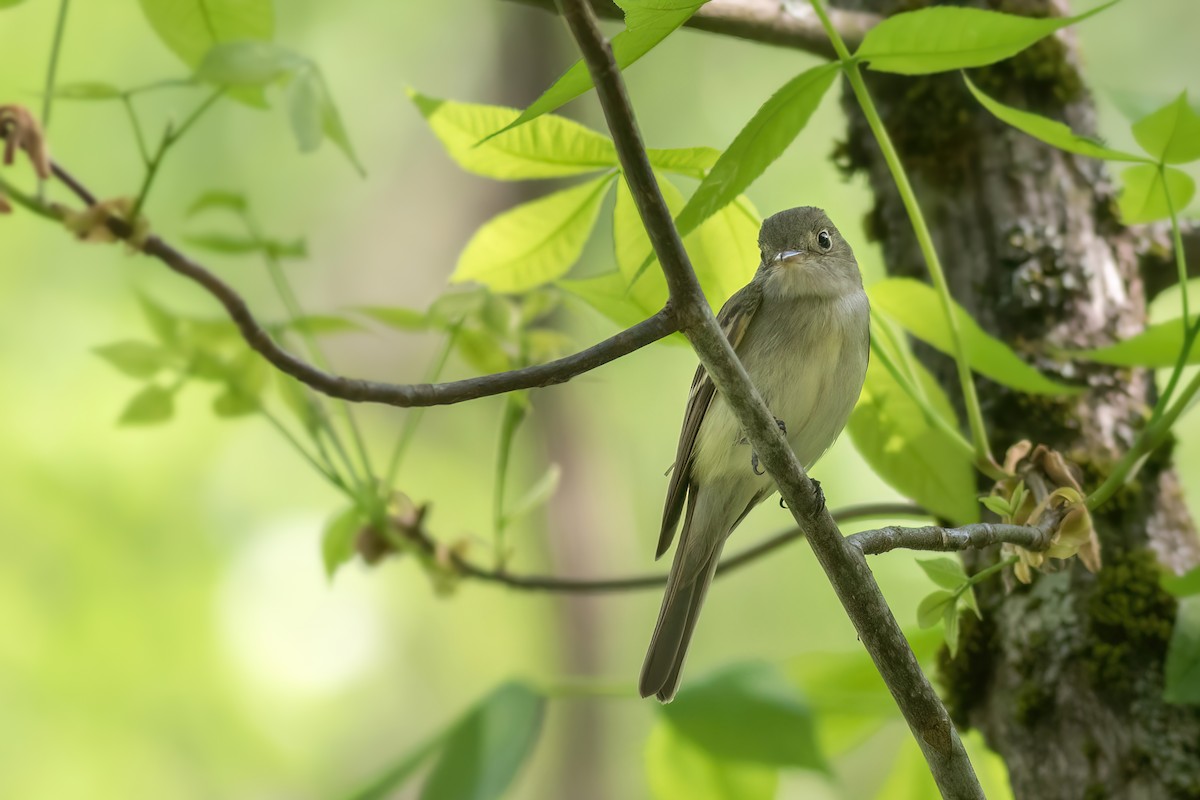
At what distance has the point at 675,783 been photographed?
232 centimetres

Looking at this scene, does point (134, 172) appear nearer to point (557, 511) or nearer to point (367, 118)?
point (367, 118)

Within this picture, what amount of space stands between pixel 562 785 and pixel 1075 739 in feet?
14.6

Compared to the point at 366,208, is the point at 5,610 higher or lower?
lower

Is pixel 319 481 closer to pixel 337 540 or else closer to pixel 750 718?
pixel 337 540

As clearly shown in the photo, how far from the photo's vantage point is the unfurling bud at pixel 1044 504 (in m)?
1.88

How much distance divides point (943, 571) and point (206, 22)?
158 centimetres

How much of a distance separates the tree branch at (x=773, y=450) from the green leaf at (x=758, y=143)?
5.3 inches

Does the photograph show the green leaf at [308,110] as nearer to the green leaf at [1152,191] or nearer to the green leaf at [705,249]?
the green leaf at [705,249]

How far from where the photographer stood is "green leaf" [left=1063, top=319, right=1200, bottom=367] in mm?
1891

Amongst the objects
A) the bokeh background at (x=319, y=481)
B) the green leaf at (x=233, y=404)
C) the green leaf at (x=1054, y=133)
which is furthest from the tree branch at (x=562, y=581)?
the bokeh background at (x=319, y=481)

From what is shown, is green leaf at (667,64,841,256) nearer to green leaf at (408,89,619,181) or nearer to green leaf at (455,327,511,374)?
green leaf at (408,89,619,181)

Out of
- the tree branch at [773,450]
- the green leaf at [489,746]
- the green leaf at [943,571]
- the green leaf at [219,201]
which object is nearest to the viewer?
the tree branch at [773,450]

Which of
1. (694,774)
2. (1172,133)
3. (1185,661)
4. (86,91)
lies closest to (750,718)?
(694,774)

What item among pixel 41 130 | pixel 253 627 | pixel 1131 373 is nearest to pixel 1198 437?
pixel 1131 373
